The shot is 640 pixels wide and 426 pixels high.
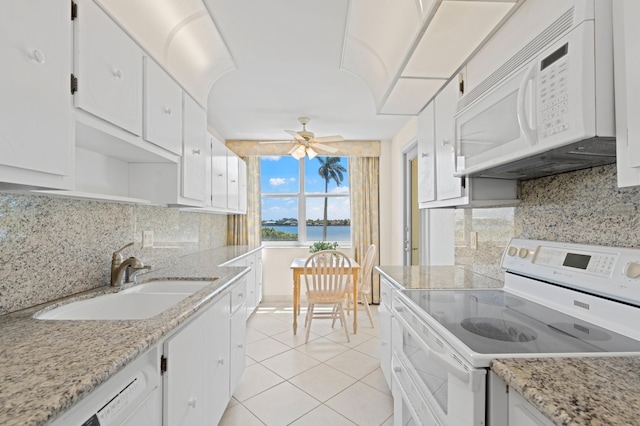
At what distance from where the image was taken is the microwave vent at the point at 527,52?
922mm

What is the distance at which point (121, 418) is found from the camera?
2.64ft

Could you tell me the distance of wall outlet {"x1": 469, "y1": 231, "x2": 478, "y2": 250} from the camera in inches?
82.7

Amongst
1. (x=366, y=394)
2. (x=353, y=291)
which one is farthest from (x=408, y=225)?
(x=366, y=394)

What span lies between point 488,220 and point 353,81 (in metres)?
1.66

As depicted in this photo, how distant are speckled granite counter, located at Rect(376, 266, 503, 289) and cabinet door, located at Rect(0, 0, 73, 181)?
1.62m

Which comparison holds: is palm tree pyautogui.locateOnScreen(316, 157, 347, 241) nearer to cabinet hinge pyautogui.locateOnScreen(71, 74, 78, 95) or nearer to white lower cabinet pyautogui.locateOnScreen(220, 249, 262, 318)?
white lower cabinet pyautogui.locateOnScreen(220, 249, 262, 318)

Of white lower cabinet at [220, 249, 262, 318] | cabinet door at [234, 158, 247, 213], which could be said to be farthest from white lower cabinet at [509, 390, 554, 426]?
cabinet door at [234, 158, 247, 213]

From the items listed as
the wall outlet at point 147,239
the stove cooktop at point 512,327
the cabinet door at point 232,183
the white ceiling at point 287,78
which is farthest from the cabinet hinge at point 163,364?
the cabinet door at point 232,183

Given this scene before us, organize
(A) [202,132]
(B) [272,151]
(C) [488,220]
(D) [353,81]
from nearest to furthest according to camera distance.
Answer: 1. (C) [488,220]
2. (A) [202,132]
3. (D) [353,81]
4. (B) [272,151]

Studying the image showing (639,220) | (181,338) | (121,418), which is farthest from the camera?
(181,338)

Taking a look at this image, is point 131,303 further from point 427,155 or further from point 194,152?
point 427,155

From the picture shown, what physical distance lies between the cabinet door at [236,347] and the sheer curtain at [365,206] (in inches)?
108

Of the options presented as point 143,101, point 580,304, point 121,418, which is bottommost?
point 121,418

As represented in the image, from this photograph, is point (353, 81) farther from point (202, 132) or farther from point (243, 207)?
point (243, 207)
